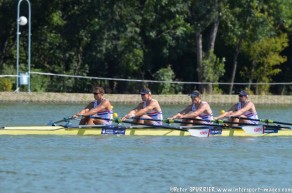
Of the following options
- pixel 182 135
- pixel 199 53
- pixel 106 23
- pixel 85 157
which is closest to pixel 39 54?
pixel 106 23

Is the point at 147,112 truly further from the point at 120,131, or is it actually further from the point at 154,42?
the point at 154,42

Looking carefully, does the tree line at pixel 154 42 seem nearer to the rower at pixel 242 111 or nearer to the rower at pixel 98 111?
the rower at pixel 98 111

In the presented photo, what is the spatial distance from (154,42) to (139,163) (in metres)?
26.1

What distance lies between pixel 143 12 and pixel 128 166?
2549cm

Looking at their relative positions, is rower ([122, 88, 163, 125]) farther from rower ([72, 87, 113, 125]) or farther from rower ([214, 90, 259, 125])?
rower ([214, 90, 259, 125])

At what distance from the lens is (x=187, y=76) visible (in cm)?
5009

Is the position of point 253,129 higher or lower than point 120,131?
higher

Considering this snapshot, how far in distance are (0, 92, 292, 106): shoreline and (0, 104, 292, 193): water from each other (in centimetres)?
1521

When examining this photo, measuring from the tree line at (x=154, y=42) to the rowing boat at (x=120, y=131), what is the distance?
17.2m

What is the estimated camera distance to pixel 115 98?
146ft

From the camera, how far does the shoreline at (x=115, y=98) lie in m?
43.0

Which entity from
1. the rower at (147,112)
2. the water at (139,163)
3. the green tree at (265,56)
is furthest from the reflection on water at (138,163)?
the green tree at (265,56)

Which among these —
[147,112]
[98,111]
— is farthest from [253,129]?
[98,111]

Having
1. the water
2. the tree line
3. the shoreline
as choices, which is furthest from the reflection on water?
the tree line
